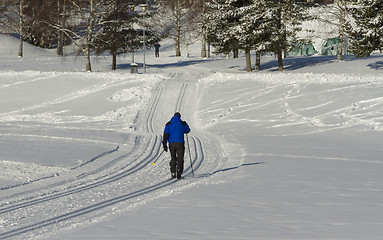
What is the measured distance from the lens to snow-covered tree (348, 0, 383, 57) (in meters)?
27.9

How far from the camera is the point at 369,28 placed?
28297 millimetres

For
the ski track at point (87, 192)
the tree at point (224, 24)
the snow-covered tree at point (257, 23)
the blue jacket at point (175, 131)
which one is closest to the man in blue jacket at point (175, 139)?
the blue jacket at point (175, 131)

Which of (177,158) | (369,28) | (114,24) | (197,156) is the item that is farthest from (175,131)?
(114,24)

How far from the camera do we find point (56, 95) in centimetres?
3086

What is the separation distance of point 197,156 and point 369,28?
17217 mm

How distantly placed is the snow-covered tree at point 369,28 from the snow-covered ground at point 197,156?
6.75 feet

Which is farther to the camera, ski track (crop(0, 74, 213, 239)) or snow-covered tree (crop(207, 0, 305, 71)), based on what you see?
snow-covered tree (crop(207, 0, 305, 71))

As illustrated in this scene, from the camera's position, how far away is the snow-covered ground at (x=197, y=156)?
25.4 ft

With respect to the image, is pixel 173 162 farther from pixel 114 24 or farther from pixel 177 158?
pixel 114 24

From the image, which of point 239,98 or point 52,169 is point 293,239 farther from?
point 239,98

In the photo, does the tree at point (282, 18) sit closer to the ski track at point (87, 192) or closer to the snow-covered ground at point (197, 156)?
the snow-covered ground at point (197, 156)

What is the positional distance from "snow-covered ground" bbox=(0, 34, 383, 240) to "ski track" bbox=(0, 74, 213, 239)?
3 cm

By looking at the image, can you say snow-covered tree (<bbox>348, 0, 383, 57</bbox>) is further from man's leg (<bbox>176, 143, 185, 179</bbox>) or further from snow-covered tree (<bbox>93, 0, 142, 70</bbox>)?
man's leg (<bbox>176, 143, 185, 179</bbox>)

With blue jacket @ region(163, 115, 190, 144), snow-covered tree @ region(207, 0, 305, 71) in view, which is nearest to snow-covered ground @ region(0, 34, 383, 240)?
blue jacket @ region(163, 115, 190, 144)
